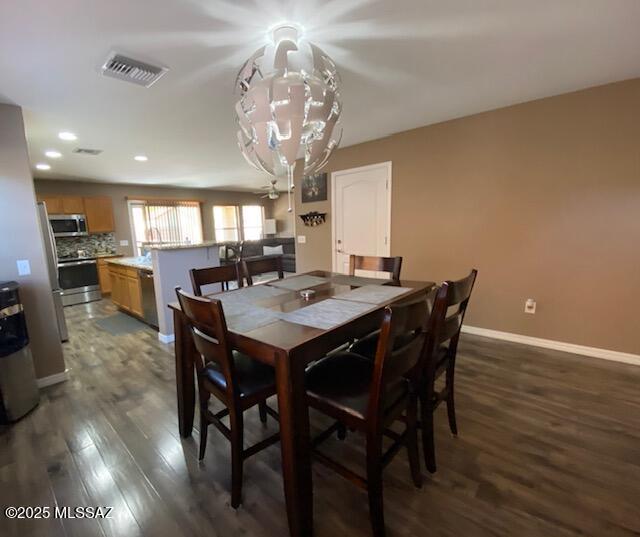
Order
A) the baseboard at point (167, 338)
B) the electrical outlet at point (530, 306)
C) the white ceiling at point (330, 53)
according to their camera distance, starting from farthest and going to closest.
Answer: the baseboard at point (167, 338)
the electrical outlet at point (530, 306)
the white ceiling at point (330, 53)

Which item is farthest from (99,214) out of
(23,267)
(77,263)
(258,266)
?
(258,266)

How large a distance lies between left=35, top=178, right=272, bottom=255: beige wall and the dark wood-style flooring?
4923 millimetres

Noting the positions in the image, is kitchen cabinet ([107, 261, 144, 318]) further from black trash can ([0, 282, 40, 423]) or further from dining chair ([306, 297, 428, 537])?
dining chair ([306, 297, 428, 537])

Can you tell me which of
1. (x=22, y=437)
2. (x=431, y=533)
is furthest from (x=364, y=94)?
(x=22, y=437)

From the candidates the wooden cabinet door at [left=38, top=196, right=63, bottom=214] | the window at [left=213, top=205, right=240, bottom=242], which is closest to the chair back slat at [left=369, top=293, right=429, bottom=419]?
the wooden cabinet door at [left=38, top=196, right=63, bottom=214]

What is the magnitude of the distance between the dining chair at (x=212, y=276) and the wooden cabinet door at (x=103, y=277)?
486 cm

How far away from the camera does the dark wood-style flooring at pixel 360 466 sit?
4.41 feet

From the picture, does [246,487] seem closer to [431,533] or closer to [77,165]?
[431,533]

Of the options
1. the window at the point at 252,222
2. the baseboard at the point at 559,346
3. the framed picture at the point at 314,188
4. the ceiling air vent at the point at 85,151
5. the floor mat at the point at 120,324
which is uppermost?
the ceiling air vent at the point at 85,151

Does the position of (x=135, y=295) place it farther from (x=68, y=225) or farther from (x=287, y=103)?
(x=287, y=103)

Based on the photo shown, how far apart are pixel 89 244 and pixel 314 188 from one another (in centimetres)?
505

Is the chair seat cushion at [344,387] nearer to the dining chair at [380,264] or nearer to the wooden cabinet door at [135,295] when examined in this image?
the dining chair at [380,264]

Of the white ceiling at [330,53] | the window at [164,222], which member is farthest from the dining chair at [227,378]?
the window at [164,222]

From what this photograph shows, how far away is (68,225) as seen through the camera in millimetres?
5590
